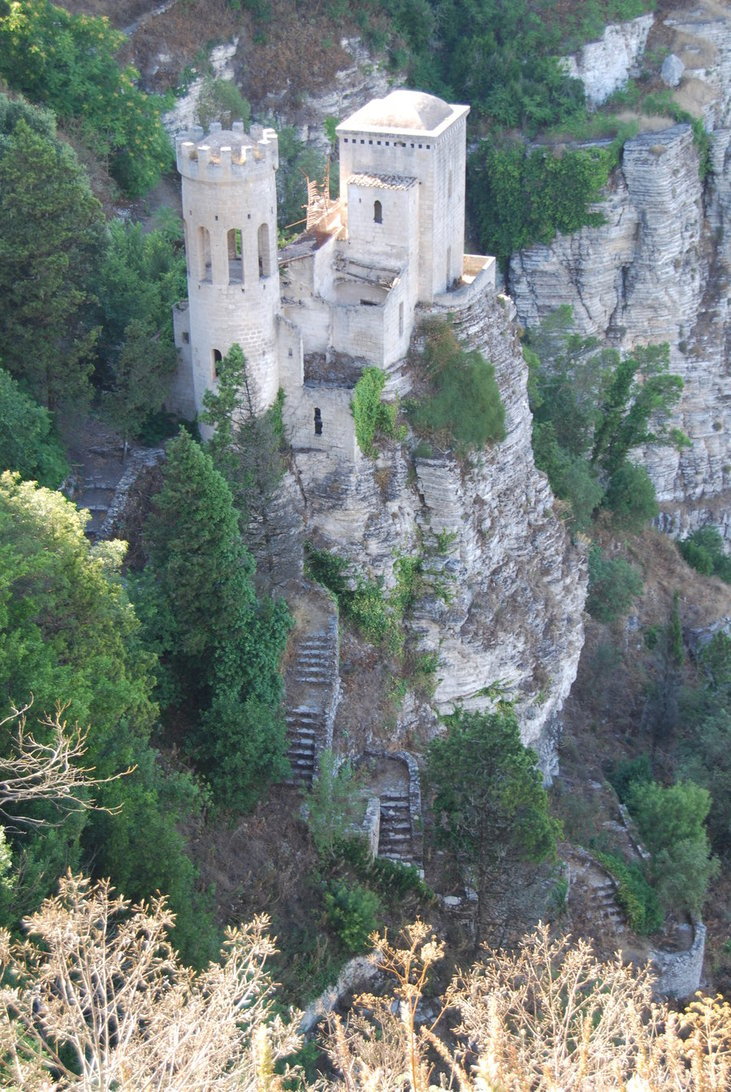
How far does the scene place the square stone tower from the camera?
30938 millimetres

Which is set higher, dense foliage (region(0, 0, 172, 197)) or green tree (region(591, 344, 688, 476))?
dense foliage (region(0, 0, 172, 197))

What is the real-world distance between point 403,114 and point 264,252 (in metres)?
5.28

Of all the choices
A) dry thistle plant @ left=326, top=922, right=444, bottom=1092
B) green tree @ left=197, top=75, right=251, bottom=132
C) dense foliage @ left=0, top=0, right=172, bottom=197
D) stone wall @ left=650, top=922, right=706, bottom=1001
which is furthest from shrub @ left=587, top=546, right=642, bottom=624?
dry thistle plant @ left=326, top=922, right=444, bottom=1092

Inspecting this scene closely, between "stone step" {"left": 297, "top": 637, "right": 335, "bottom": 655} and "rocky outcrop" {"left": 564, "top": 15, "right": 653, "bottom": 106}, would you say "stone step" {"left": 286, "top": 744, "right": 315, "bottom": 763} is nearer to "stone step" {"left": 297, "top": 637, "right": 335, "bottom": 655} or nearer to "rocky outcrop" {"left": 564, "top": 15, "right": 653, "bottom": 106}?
"stone step" {"left": 297, "top": 637, "right": 335, "bottom": 655}

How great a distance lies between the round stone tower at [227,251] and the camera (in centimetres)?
2780

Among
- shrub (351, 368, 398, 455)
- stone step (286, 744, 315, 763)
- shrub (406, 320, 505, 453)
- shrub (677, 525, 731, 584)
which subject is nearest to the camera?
stone step (286, 744, 315, 763)

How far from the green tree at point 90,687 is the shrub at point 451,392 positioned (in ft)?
34.6

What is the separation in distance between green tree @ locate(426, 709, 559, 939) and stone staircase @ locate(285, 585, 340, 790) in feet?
9.53

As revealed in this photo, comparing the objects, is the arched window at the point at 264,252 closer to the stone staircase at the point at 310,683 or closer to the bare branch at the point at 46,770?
the stone staircase at the point at 310,683

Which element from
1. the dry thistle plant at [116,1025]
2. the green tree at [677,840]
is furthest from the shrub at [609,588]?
the dry thistle plant at [116,1025]

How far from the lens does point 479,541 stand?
3347 cm

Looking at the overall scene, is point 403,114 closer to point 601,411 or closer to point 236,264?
point 236,264

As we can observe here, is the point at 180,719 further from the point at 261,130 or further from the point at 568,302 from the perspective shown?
the point at 568,302

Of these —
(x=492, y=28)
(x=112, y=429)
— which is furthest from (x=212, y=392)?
(x=492, y=28)
